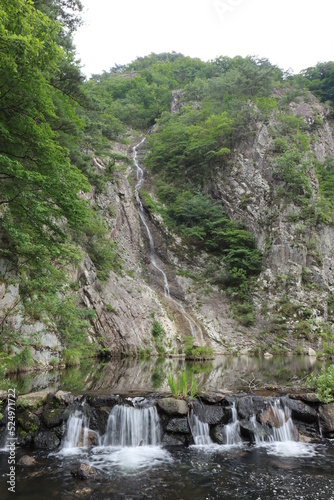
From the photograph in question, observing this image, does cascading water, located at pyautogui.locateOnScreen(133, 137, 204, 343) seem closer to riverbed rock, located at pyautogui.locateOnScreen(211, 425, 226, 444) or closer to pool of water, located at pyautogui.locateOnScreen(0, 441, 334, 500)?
riverbed rock, located at pyautogui.locateOnScreen(211, 425, 226, 444)

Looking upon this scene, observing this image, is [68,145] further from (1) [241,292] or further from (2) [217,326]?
(1) [241,292]

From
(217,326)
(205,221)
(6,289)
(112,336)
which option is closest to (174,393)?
(6,289)

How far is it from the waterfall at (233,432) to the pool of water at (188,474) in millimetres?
234

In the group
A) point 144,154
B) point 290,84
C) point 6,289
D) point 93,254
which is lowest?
point 6,289

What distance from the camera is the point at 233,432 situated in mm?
6551

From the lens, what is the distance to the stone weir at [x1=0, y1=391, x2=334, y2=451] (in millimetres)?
6090

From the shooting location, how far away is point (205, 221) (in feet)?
88.7

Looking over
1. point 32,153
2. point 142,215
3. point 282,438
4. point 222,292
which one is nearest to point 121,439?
point 282,438

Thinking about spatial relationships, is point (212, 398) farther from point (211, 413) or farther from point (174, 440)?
point (174, 440)

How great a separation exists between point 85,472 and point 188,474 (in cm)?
160

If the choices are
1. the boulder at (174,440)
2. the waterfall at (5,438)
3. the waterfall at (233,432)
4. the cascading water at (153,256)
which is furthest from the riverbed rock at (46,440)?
the cascading water at (153,256)

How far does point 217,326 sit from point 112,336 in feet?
27.4

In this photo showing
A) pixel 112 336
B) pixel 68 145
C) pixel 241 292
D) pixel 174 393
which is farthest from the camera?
pixel 241 292

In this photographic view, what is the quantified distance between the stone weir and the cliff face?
8743 mm
